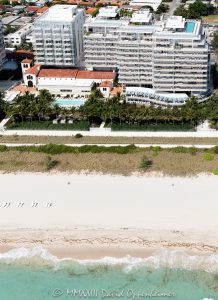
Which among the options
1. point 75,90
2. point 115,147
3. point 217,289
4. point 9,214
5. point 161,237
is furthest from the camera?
point 75,90

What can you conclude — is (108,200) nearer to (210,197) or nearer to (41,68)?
(210,197)

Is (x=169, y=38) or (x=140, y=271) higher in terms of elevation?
(x=169, y=38)

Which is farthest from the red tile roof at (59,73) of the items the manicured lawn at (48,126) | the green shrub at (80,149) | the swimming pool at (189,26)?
the green shrub at (80,149)

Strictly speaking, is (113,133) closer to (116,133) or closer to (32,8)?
(116,133)

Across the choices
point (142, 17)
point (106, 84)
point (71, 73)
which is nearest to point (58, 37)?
point (71, 73)

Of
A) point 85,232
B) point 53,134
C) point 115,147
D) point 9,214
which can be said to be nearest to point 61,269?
point 85,232

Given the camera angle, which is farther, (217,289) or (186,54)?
(186,54)

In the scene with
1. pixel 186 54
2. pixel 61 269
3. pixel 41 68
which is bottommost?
pixel 61 269
